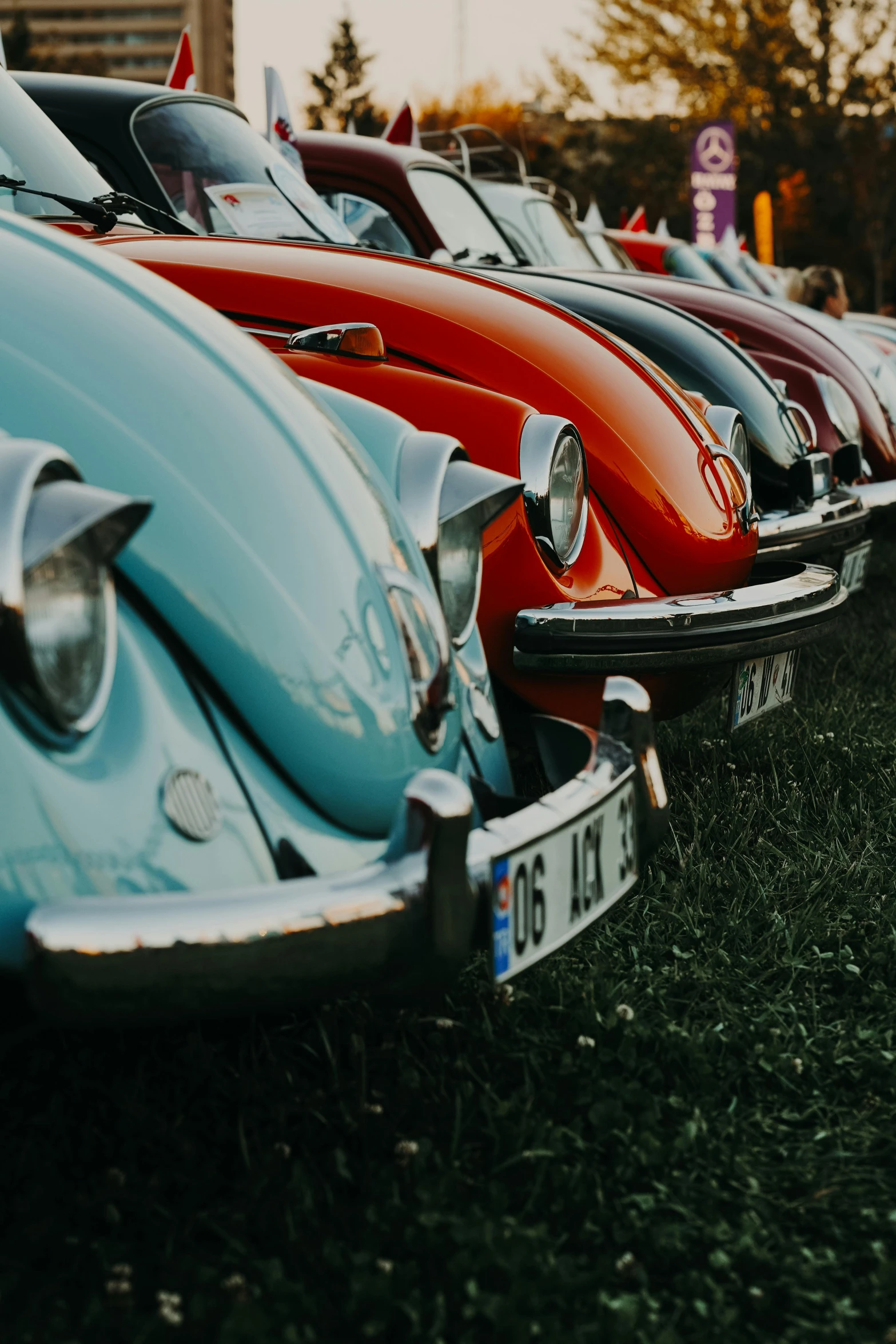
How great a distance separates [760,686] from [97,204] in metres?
1.95

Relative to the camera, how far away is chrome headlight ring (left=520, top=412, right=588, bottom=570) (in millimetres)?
2598

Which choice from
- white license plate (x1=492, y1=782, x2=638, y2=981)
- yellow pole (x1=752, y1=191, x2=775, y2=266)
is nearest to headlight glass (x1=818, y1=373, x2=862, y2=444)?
white license plate (x1=492, y1=782, x2=638, y2=981)

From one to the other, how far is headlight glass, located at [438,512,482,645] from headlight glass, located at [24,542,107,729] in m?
0.64

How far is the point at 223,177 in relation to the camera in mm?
4121

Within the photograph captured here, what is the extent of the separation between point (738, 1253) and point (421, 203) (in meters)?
4.84

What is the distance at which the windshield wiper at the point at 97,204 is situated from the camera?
123 inches

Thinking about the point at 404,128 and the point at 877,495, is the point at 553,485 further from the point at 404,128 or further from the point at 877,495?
the point at 404,128

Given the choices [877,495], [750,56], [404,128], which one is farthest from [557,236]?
[750,56]

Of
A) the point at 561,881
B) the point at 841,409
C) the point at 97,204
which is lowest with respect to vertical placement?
the point at 841,409

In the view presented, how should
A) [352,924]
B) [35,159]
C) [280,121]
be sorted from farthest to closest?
[280,121], [35,159], [352,924]

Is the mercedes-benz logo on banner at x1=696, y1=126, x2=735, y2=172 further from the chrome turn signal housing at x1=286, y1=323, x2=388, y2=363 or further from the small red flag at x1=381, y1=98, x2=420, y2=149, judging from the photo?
the chrome turn signal housing at x1=286, y1=323, x2=388, y2=363

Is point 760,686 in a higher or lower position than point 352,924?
lower

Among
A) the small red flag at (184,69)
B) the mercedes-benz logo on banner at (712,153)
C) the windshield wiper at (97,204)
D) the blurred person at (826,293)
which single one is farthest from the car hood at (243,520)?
the mercedes-benz logo on banner at (712,153)

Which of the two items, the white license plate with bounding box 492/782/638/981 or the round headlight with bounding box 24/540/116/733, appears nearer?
the round headlight with bounding box 24/540/116/733
